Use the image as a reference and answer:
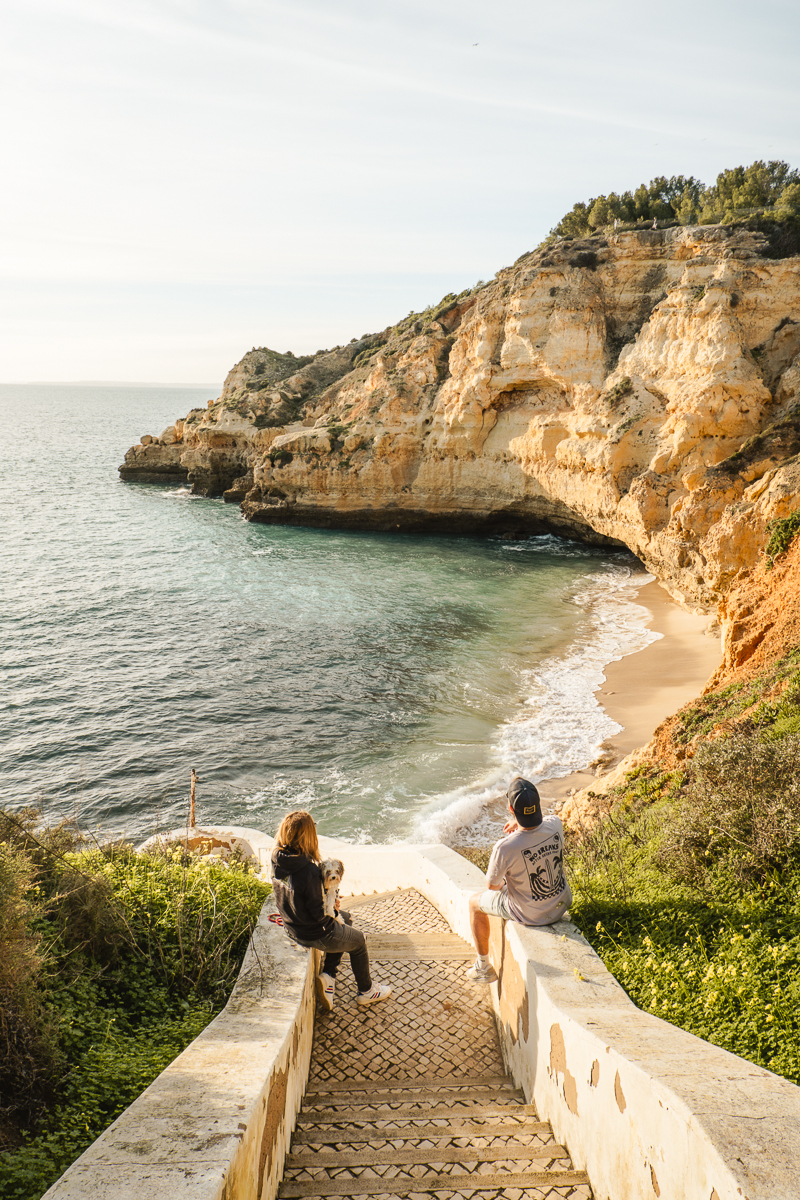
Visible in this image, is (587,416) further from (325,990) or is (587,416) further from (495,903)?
(325,990)

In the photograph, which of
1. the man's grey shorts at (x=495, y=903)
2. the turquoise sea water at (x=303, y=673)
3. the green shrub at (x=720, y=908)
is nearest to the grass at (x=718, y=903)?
the green shrub at (x=720, y=908)

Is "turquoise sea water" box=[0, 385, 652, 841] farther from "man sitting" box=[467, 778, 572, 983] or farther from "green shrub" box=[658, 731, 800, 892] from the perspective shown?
"man sitting" box=[467, 778, 572, 983]

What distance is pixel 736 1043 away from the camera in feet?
11.8

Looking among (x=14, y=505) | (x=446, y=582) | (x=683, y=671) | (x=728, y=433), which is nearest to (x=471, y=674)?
(x=683, y=671)

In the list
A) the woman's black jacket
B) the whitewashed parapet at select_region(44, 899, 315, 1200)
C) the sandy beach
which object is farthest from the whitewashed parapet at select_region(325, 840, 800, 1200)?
the sandy beach

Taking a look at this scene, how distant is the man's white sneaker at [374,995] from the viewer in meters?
5.43

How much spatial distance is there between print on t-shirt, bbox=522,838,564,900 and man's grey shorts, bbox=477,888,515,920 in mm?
257

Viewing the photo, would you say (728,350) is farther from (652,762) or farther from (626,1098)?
(626,1098)

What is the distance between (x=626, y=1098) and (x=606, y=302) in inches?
1343

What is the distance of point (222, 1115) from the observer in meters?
3.08

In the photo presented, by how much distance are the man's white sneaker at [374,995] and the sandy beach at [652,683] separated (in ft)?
26.5

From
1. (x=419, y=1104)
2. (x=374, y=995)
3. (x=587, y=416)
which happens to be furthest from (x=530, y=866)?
(x=587, y=416)

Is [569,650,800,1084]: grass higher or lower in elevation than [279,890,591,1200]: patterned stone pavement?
higher

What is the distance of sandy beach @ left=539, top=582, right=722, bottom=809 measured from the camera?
15.1 m
